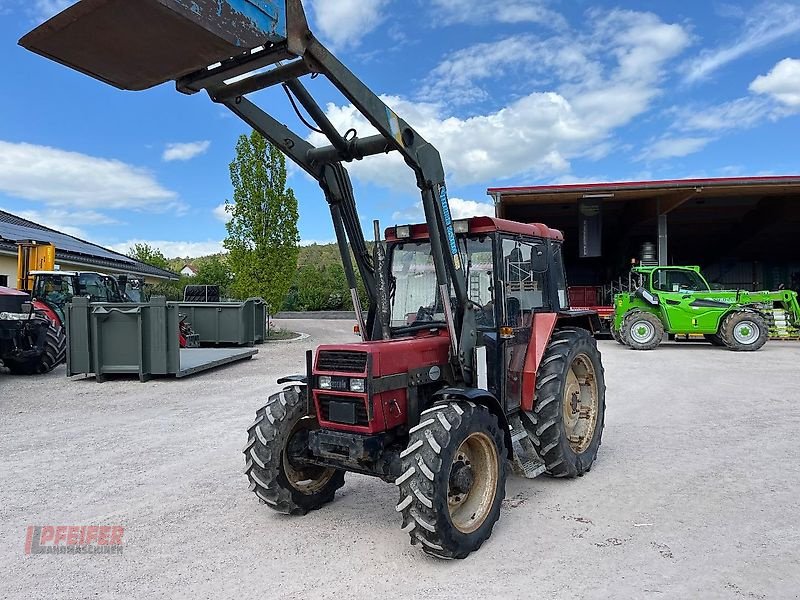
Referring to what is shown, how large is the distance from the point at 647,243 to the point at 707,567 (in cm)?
2089

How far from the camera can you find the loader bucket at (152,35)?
2.46 m

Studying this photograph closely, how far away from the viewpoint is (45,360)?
12359 millimetres

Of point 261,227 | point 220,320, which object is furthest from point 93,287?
point 261,227

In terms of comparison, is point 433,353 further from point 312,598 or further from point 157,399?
point 157,399

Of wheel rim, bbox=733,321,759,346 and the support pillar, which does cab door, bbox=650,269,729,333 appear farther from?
the support pillar

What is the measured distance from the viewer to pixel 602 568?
140 inches

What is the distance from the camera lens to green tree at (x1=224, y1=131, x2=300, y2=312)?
21.0 meters

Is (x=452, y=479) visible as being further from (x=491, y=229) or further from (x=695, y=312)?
(x=695, y=312)

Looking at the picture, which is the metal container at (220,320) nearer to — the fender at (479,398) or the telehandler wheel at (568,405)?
the telehandler wheel at (568,405)

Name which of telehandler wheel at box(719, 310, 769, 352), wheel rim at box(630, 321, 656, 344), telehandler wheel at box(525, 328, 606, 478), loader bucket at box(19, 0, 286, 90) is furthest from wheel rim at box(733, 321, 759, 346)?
loader bucket at box(19, 0, 286, 90)

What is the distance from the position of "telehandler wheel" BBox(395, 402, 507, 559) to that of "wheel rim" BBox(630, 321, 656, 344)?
43.3 feet

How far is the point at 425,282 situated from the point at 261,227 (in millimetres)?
17013

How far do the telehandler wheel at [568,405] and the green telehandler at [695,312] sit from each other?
11.2 meters

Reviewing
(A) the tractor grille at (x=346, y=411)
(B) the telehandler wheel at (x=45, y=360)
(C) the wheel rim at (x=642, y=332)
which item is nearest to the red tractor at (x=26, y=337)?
(B) the telehandler wheel at (x=45, y=360)
